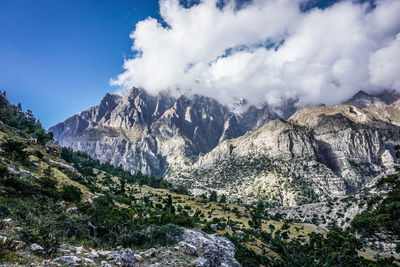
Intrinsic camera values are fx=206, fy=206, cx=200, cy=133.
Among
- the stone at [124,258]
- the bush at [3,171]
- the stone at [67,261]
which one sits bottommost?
the stone at [124,258]

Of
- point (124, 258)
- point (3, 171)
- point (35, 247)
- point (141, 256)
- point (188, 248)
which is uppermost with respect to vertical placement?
point (3, 171)

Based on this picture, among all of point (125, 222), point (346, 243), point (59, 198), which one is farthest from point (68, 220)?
point (346, 243)

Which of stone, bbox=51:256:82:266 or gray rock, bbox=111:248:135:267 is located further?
gray rock, bbox=111:248:135:267

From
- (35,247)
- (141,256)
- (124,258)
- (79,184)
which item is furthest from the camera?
(79,184)

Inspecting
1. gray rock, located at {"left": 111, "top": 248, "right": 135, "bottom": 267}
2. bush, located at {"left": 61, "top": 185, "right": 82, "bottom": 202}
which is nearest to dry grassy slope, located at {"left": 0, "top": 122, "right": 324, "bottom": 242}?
bush, located at {"left": 61, "top": 185, "right": 82, "bottom": 202}

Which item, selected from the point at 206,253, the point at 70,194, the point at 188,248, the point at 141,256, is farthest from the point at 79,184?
the point at 206,253

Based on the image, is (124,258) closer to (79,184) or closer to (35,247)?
(35,247)

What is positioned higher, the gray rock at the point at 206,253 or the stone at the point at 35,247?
the stone at the point at 35,247

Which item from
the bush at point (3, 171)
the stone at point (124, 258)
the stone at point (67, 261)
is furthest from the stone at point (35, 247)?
the bush at point (3, 171)

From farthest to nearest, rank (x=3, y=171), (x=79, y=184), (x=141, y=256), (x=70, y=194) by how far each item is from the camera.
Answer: (x=79, y=184)
(x=70, y=194)
(x=3, y=171)
(x=141, y=256)

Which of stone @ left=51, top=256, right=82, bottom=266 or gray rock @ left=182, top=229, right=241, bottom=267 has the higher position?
stone @ left=51, top=256, right=82, bottom=266

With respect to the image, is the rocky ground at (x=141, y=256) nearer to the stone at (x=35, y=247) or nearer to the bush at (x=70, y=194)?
the stone at (x=35, y=247)

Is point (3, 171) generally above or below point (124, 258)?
above

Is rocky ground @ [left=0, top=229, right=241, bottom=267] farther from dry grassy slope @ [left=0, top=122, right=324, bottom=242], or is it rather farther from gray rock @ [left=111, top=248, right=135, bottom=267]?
dry grassy slope @ [left=0, top=122, right=324, bottom=242]
